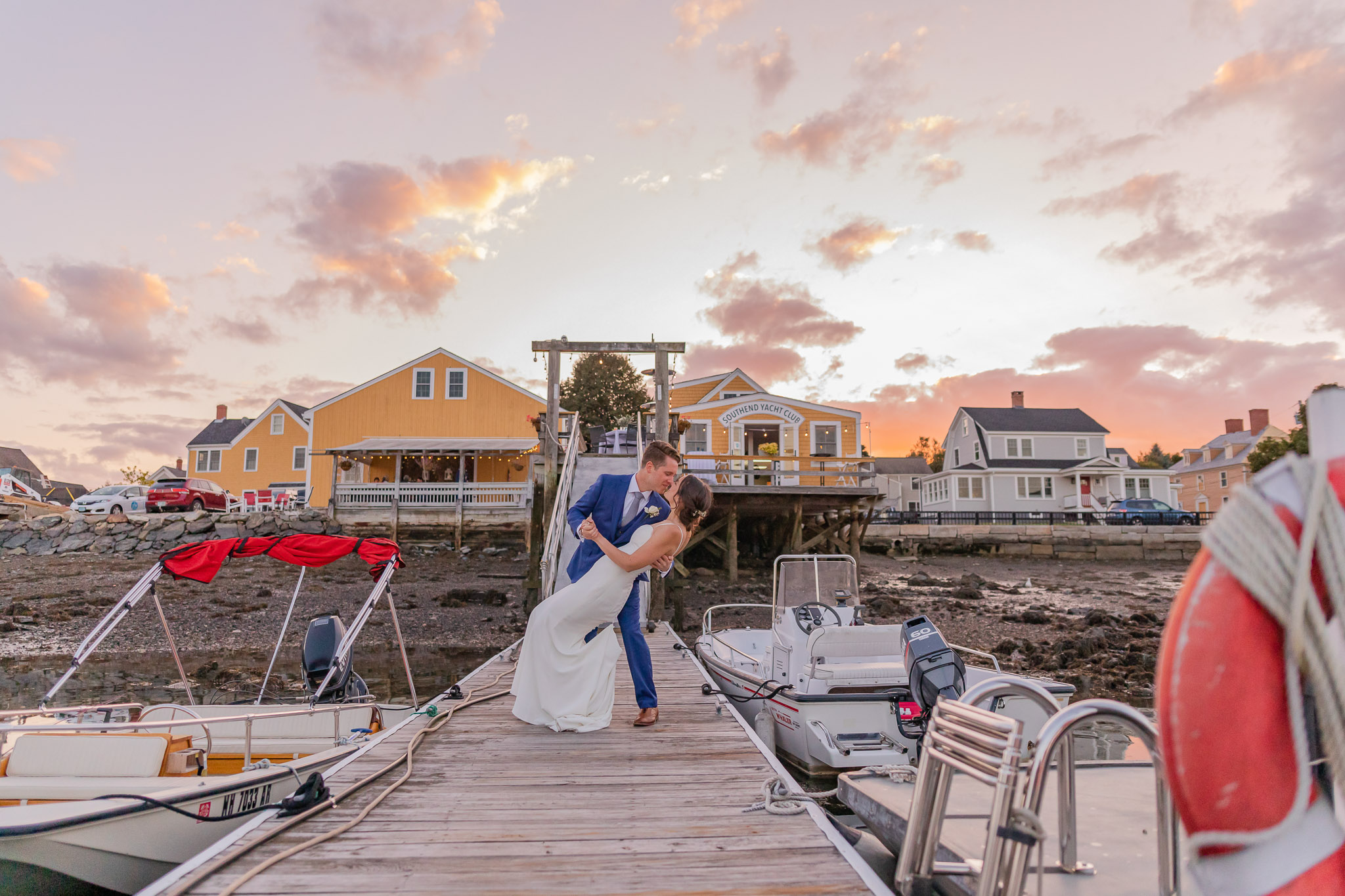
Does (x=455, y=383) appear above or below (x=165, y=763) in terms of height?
above

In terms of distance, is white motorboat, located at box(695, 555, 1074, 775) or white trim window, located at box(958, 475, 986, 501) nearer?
white motorboat, located at box(695, 555, 1074, 775)

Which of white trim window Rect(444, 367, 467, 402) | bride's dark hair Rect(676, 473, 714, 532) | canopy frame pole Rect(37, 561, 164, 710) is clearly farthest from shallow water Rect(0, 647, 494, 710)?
white trim window Rect(444, 367, 467, 402)

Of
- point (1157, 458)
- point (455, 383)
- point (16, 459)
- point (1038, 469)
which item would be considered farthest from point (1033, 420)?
point (16, 459)

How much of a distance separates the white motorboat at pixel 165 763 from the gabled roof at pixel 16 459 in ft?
251

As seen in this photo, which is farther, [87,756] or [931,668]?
[931,668]

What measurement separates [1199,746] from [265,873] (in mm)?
3105

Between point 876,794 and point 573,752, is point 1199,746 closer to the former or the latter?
point 876,794

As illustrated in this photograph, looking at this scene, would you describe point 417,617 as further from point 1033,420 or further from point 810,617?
point 1033,420

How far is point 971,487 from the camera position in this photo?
44656mm

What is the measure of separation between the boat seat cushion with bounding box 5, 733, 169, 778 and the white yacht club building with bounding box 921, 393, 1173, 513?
42.7m

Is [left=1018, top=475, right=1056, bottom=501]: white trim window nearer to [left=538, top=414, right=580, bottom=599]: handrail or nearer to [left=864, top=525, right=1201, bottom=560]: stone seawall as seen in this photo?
[left=864, top=525, right=1201, bottom=560]: stone seawall

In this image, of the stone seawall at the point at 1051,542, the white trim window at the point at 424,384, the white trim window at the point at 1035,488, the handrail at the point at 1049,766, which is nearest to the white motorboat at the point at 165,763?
the handrail at the point at 1049,766

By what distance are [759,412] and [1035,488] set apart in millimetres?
22265

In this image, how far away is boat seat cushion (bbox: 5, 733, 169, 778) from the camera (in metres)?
5.05
